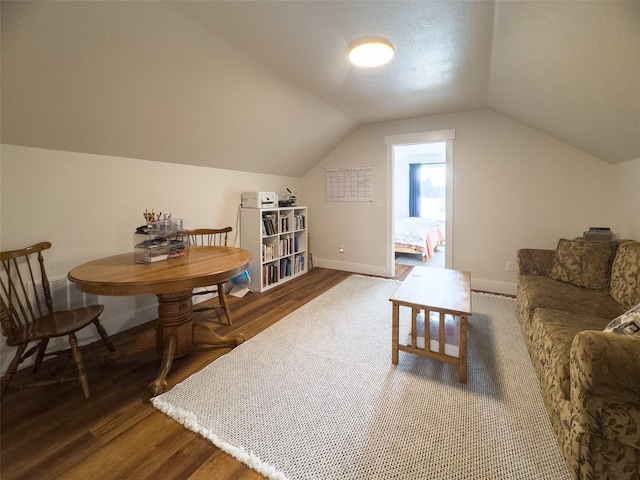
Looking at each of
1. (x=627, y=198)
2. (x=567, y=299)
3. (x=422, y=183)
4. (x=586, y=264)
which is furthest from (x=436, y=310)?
(x=422, y=183)

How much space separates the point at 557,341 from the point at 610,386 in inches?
18.8

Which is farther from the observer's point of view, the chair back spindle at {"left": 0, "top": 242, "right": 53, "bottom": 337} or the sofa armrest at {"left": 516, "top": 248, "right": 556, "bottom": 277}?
the sofa armrest at {"left": 516, "top": 248, "right": 556, "bottom": 277}

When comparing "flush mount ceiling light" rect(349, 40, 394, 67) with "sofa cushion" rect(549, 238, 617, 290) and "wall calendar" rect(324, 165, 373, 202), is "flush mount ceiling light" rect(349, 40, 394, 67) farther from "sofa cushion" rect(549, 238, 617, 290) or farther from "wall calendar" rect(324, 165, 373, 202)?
"sofa cushion" rect(549, 238, 617, 290)

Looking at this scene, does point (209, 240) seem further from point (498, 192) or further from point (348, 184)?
point (498, 192)

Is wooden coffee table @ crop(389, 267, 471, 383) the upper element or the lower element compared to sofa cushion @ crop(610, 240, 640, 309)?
lower

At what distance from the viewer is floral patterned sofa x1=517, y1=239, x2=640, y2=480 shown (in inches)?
39.4

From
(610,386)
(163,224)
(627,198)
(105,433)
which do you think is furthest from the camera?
(627,198)

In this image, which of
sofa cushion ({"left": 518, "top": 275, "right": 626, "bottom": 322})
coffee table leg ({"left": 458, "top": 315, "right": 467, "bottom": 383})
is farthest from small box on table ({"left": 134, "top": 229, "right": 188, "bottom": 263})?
sofa cushion ({"left": 518, "top": 275, "right": 626, "bottom": 322})

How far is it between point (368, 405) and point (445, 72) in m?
2.63

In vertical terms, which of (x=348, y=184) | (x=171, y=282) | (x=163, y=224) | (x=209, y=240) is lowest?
(x=171, y=282)

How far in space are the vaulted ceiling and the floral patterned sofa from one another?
1.03 m

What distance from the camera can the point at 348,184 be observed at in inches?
169

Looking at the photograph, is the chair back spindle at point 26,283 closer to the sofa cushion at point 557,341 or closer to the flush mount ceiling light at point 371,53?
the flush mount ceiling light at point 371,53

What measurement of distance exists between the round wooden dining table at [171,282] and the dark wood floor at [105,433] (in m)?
0.13
